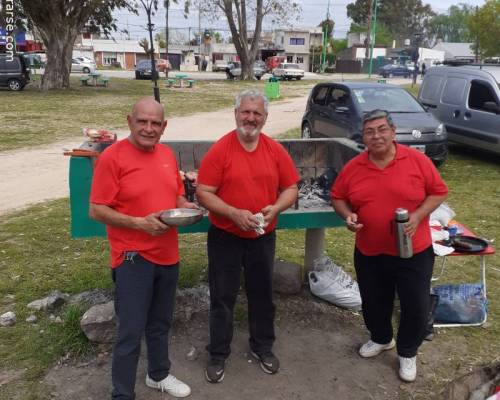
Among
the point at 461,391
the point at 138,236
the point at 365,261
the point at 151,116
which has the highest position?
the point at 151,116

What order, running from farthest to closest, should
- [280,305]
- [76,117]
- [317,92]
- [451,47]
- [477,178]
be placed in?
[451,47], [76,117], [317,92], [477,178], [280,305]

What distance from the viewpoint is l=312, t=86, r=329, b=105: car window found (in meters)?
10.2

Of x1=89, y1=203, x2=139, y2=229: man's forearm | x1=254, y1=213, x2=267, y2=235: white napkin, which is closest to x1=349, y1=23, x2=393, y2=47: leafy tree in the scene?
x1=254, y1=213, x2=267, y2=235: white napkin

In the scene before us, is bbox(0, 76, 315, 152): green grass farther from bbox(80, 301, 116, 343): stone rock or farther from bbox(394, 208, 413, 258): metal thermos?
bbox(394, 208, 413, 258): metal thermos

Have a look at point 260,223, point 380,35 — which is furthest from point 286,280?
point 380,35

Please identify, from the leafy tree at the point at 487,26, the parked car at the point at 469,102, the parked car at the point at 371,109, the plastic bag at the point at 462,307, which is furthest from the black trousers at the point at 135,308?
the leafy tree at the point at 487,26

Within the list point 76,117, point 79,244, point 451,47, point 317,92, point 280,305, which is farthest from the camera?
point 451,47

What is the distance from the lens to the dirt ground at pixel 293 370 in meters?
3.09

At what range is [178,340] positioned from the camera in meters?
3.62

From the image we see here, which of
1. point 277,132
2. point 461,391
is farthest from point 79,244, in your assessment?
point 277,132

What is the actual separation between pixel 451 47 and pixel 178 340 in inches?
Answer: 3224

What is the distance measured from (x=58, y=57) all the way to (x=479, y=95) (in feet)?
67.3

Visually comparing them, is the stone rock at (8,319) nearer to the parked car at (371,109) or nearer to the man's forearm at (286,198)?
the man's forearm at (286,198)

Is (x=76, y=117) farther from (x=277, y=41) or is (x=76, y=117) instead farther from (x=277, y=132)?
(x=277, y=41)
